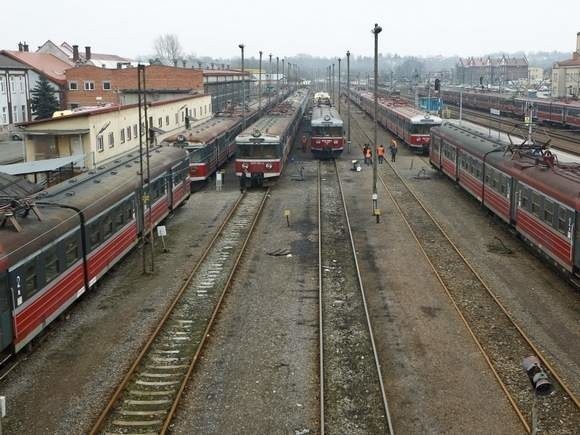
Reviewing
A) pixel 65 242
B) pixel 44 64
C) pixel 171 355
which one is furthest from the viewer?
pixel 44 64

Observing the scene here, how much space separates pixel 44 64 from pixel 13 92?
8.26m

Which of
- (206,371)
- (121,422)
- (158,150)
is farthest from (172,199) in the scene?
(121,422)

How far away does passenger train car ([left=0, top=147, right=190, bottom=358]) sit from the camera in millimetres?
13125

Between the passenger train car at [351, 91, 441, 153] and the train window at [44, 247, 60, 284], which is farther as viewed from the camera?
the passenger train car at [351, 91, 441, 153]

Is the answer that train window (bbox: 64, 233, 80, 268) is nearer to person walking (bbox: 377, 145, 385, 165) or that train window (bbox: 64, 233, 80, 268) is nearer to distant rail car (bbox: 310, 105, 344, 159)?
distant rail car (bbox: 310, 105, 344, 159)

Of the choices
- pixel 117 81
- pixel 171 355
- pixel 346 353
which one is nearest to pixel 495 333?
pixel 346 353

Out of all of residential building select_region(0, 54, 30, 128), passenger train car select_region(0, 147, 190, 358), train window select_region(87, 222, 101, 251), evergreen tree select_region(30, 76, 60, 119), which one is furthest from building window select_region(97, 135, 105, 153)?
residential building select_region(0, 54, 30, 128)

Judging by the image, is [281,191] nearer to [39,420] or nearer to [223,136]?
[223,136]

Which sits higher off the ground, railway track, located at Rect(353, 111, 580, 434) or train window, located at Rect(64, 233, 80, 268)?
train window, located at Rect(64, 233, 80, 268)

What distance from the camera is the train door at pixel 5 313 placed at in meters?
12.5

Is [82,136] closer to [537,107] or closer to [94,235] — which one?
[94,235]

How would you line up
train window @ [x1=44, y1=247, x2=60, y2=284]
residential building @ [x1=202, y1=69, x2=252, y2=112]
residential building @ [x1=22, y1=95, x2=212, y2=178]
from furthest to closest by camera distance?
residential building @ [x1=202, y1=69, x2=252, y2=112]
residential building @ [x1=22, y1=95, x2=212, y2=178]
train window @ [x1=44, y1=247, x2=60, y2=284]

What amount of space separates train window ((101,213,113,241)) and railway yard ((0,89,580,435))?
1.53 meters

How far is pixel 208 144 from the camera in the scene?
36594 millimetres
